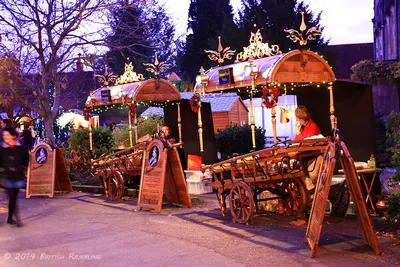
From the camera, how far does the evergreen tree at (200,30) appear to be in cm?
5338

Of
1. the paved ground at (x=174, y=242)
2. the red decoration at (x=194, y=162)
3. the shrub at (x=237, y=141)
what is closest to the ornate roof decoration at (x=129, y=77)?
the shrub at (x=237, y=141)

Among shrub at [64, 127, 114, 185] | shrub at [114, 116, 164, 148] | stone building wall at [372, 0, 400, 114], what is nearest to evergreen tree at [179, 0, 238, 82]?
stone building wall at [372, 0, 400, 114]

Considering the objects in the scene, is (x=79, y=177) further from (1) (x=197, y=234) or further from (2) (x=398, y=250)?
(2) (x=398, y=250)

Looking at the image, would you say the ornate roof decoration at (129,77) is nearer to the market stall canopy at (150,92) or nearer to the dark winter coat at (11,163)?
the market stall canopy at (150,92)

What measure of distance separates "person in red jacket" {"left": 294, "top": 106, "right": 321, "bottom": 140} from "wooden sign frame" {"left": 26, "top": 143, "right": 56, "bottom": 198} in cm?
770

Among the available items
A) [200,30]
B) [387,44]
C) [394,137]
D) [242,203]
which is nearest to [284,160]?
[242,203]

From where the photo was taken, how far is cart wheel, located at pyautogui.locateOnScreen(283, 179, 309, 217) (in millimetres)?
9570

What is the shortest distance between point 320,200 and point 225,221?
3184 mm

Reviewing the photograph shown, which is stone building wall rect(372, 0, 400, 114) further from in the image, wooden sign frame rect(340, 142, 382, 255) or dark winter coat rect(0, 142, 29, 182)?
wooden sign frame rect(340, 142, 382, 255)

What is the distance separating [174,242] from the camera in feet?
27.4

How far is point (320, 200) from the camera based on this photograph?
7160mm

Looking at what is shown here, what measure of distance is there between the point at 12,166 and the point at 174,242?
3.54 m

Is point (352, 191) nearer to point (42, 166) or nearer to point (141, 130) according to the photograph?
point (42, 166)

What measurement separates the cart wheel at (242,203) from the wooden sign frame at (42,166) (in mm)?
6903
